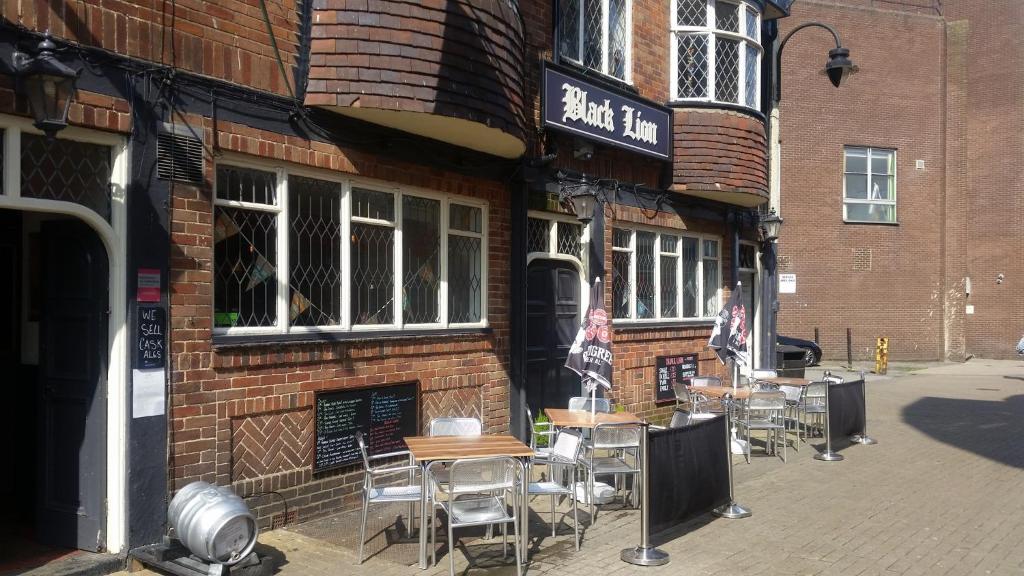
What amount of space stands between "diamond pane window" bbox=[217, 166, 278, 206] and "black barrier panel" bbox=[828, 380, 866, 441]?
728 cm

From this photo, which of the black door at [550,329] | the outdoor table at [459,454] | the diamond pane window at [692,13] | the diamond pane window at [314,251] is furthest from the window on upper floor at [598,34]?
the outdoor table at [459,454]

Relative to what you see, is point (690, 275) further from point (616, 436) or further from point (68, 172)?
point (68, 172)

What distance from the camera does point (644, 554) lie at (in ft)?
20.7

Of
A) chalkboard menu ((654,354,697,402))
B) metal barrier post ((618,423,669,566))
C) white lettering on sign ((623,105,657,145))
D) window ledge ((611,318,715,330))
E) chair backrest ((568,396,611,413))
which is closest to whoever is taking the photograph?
metal barrier post ((618,423,669,566))

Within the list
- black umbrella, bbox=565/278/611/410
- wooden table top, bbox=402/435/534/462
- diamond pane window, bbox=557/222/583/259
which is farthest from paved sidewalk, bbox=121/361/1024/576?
diamond pane window, bbox=557/222/583/259

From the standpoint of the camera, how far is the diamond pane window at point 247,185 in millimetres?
6793

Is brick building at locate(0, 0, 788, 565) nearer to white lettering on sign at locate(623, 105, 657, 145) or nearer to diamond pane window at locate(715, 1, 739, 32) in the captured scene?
white lettering on sign at locate(623, 105, 657, 145)

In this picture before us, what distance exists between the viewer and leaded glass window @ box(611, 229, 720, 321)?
12.0m

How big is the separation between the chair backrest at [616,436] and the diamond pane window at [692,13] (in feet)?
23.2

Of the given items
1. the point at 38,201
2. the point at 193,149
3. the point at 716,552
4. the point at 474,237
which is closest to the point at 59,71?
the point at 38,201

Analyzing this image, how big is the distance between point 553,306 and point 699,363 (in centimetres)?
382

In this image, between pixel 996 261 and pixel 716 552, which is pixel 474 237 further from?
pixel 996 261

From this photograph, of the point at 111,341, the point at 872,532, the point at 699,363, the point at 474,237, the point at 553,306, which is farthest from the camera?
the point at 699,363

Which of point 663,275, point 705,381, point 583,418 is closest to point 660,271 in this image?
point 663,275
